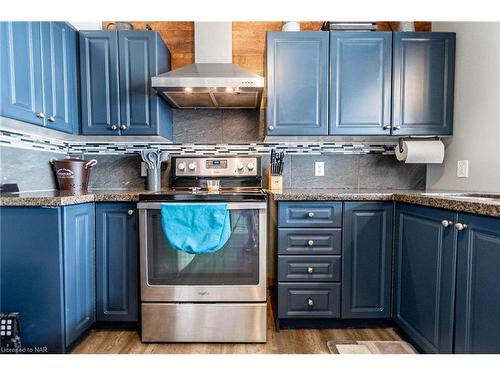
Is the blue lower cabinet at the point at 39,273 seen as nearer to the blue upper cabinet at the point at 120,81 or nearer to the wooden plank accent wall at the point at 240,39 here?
the blue upper cabinet at the point at 120,81

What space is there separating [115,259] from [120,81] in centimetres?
124

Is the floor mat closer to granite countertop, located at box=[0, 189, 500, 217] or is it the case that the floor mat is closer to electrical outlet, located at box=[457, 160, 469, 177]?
granite countertop, located at box=[0, 189, 500, 217]

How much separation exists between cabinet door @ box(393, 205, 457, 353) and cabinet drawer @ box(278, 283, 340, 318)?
0.39 m

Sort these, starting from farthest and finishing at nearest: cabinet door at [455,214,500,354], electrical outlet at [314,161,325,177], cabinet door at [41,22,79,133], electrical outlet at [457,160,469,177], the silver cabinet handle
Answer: electrical outlet at [314,161,325,177] → electrical outlet at [457,160,469,177] → cabinet door at [41,22,79,133] → the silver cabinet handle → cabinet door at [455,214,500,354]

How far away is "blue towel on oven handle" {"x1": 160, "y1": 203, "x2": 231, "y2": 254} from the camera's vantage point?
156 cm

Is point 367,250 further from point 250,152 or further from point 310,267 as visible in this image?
point 250,152

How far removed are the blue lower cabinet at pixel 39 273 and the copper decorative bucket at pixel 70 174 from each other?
534 mm

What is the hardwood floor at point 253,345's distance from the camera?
1569mm

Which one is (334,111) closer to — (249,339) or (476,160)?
(476,160)

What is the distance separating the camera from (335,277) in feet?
Result: 5.67

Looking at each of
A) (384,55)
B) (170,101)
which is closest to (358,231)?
(384,55)

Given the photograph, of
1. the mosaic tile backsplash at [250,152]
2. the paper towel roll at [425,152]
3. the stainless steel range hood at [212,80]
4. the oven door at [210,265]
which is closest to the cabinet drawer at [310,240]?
the oven door at [210,265]

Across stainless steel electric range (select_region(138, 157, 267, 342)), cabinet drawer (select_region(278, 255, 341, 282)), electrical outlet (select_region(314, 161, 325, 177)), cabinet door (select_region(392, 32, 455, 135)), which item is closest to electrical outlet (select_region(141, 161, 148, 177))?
stainless steel electric range (select_region(138, 157, 267, 342))

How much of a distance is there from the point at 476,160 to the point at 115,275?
2.47 metres
